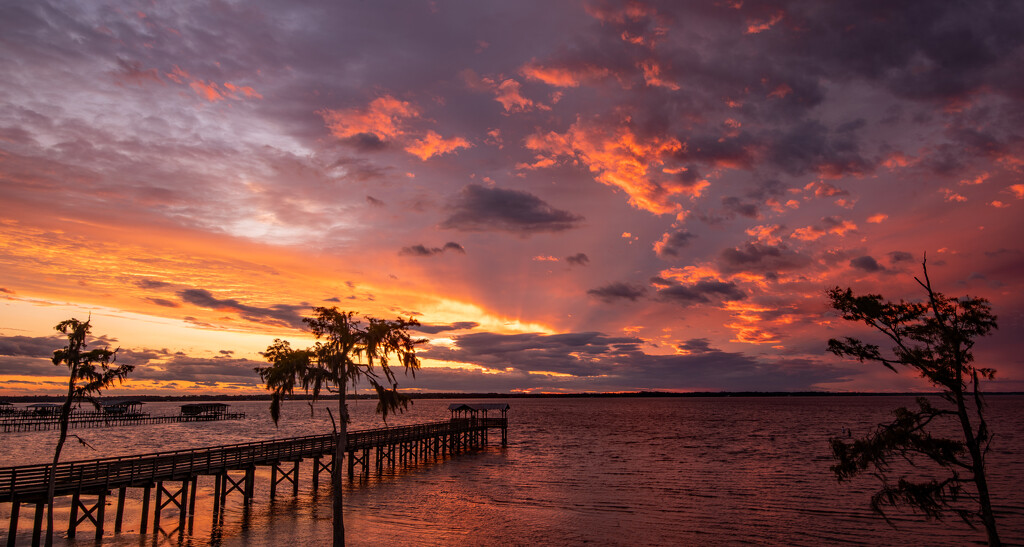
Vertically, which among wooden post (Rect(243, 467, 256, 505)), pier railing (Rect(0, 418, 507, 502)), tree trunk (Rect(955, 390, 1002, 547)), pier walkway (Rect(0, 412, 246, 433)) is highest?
tree trunk (Rect(955, 390, 1002, 547))

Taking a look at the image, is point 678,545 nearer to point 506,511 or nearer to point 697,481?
point 506,511

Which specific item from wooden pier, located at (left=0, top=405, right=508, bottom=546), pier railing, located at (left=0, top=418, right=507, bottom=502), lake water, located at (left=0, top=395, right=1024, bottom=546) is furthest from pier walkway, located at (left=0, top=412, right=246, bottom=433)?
pier railing, located at (left=0, top=418, right=507, bottom=502)

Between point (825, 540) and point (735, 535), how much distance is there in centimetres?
418

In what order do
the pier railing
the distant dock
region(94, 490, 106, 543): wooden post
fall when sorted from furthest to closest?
the distant dock
region(94, 490, 106, 543): wooden post
the pier railing

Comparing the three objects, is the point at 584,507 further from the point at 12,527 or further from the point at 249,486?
the point at 12,527

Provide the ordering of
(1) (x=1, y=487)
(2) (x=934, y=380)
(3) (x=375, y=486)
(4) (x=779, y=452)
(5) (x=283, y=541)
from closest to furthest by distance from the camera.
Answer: (2) (x=934, y=380) → (1) (x=1, y=487) → (5) (x=283, y=541) → (3) (x=375, y=486) → (4) (x=779, y=452)

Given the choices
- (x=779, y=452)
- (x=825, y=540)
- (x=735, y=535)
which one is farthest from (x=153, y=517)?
(x=779, y=452)

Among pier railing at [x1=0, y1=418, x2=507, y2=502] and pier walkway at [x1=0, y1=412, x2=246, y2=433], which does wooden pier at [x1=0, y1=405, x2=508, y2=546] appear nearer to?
pier railing at [x1=0, y1=418, x2=507, y2=502]

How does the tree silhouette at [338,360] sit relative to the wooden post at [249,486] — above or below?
above

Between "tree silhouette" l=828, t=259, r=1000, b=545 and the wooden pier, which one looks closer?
"tree silhouette" l=828, t=259, r=1000, b=545

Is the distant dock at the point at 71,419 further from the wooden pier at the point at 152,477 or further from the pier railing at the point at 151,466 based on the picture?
the pier railing at the point at 151,466

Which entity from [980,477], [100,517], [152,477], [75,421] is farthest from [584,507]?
[75,421]

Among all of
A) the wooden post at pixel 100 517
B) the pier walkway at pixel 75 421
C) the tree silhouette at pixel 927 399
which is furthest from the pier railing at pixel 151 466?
the pier walkway at pixel 75 421

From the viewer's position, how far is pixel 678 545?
27.9m
